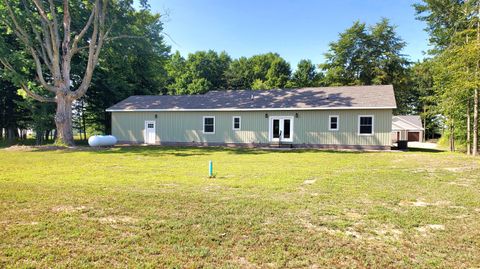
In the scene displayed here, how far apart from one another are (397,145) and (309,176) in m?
13.3

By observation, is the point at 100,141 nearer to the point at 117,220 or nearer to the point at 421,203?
the point at 117,220

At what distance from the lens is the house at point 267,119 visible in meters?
17.3

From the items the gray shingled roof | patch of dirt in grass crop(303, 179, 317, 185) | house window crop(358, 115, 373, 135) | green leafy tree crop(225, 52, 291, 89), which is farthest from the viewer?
green leafy tree crop(225, 52, 291, 89)

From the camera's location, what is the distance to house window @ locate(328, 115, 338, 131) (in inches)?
703

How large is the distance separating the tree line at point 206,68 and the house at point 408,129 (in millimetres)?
4977

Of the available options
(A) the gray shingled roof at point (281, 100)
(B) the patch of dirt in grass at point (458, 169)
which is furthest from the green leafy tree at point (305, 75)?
(B) the patch of dirt in grass at point (458, 169)

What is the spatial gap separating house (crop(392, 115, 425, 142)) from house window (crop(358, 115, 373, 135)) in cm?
2654

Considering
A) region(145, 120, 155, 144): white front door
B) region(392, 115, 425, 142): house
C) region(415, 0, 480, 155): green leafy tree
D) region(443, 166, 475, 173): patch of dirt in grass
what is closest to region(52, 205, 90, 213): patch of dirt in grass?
region(443, 166, 475, 173): patch of dirt in grass

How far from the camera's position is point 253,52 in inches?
1857

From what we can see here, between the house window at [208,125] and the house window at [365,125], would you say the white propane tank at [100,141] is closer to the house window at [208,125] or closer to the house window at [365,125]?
the house window at [208,125]

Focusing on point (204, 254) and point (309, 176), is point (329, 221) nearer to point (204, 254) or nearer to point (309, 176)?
point (204, 254)

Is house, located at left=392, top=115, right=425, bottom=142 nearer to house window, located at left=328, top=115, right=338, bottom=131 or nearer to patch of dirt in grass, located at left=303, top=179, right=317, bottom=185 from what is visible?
house window, located at left=328, top=115, right=338, bottom=131

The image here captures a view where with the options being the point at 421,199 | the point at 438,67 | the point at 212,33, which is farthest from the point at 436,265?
the point at 212,33

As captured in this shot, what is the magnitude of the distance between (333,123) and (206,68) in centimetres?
3003
